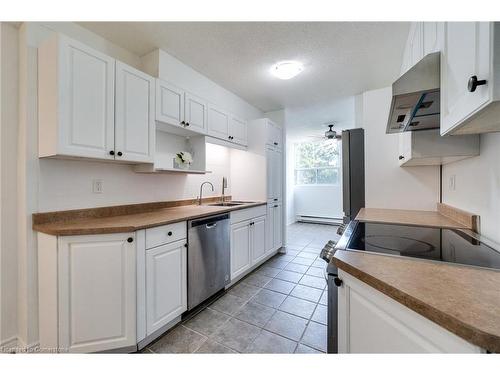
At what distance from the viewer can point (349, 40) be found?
1939 mm

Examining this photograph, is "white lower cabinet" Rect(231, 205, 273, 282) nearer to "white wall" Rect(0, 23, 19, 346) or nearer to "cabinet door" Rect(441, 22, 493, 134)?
"white wall" Rect(0, 23, 19, 346)

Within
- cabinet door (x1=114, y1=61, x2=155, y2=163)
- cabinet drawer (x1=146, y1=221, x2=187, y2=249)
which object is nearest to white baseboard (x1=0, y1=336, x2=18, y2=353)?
cabinet drawer (x1=146, y1=221, x2=187, y2=249)

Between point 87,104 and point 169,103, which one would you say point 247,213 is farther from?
point 87,104

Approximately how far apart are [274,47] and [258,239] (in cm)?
222

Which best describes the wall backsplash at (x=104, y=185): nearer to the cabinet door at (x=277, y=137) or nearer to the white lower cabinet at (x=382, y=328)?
the cabinet door at (x=277, y=137)

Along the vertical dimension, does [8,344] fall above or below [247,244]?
below

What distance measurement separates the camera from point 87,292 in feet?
4.42

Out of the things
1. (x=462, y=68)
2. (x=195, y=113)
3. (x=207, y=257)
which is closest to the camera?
(x=462, y=68)

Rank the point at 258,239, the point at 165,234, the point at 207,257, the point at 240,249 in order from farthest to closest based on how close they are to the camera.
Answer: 1. the point at 258,239
2. the point at 240,249
3. the point at 207,257
4. the point at 165,234

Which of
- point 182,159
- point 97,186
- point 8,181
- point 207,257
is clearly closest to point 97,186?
point 97,186

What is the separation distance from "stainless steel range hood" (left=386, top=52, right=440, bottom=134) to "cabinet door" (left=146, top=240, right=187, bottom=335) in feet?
5.67

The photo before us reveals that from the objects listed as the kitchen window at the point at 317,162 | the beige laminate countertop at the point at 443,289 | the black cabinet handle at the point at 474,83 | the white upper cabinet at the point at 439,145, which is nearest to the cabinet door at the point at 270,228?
the white upper cabinet at the point at 439,145
